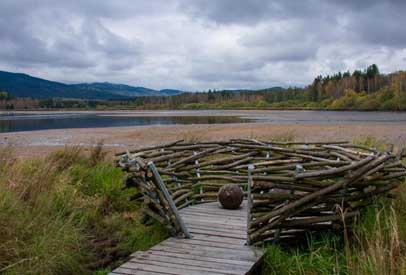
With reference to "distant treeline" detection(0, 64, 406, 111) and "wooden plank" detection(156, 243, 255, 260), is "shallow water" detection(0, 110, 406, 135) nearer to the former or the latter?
"distant treeline" detection(0, 64, 406, 111)

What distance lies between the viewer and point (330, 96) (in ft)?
335

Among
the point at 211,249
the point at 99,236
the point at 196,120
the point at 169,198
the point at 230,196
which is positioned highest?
the point at 169,198

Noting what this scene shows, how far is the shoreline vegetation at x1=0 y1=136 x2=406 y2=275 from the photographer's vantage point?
142 inches

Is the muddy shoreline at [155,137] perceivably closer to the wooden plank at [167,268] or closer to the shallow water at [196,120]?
the shallow water at [196,120]

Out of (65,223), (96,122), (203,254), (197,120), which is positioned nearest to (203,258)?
(203,254)

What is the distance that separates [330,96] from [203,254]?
10313cm

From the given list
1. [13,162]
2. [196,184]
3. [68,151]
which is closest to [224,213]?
[196,184]

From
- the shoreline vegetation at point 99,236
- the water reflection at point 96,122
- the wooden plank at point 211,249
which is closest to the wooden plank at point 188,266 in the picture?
the wooden plank at point 211,249

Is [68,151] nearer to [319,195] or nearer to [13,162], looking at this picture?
[13,162]

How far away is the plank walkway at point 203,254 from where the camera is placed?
3516mm

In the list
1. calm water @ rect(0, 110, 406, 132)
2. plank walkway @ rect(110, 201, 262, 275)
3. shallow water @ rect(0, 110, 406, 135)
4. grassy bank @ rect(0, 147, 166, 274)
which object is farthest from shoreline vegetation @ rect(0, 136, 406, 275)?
calm water @ rect(0, 110, 406, 132)

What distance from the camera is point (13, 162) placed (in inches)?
241

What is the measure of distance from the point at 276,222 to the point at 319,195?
464mm

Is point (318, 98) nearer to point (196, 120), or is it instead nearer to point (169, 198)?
point (196, 120)
